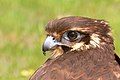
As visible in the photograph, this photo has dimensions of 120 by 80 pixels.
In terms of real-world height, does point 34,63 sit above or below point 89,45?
above

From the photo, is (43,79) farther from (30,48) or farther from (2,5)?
(2,5)

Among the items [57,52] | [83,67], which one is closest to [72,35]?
[57,52]

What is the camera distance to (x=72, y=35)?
1015 centimetres

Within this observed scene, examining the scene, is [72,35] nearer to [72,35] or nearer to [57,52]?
[72,35]

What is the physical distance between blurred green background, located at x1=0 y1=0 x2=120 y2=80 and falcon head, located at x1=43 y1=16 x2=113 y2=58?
3.78 metres

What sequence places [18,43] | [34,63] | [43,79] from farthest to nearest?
[18,43]
[34,63]
[43,79]

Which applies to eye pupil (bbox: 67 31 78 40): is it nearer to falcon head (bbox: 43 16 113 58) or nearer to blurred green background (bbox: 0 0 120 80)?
falcon head (bbox: 43 16 113 58)

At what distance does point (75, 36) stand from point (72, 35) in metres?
0.04

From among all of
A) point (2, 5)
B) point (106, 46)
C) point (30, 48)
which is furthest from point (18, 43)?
point (106, 46)

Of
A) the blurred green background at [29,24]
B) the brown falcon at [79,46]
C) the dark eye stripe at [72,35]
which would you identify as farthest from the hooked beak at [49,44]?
the blurred green background at [29,24]

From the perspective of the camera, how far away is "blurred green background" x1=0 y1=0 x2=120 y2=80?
14.7m

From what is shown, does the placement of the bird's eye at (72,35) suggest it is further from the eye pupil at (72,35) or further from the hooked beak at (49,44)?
the hooked beak at (49,44)

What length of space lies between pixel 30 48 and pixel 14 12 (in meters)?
1.70

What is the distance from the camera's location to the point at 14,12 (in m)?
16.9
